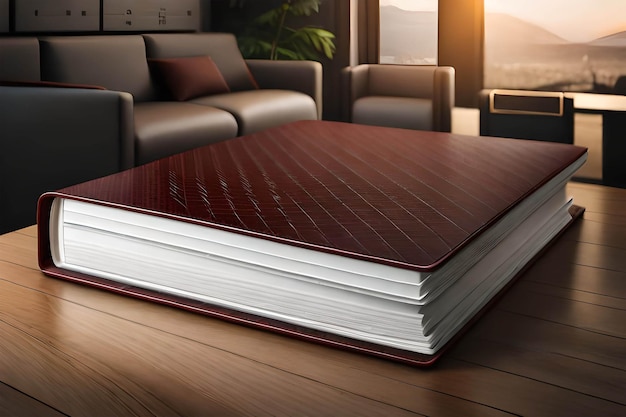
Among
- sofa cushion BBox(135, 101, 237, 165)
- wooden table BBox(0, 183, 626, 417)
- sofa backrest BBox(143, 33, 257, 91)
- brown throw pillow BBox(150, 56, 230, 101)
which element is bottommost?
wooden table BBox(0, 183, 626, 417)

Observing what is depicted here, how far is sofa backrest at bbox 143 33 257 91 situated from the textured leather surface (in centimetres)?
257

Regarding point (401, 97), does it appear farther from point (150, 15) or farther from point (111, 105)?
point (111, 105)

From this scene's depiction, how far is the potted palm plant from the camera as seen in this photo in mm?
5055

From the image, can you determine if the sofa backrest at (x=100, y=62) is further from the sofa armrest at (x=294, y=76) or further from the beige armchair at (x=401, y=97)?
the beige armchair at (x=401, y=97)

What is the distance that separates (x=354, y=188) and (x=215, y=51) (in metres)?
3.30

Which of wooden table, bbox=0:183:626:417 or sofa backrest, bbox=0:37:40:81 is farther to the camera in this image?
sofa backrest, bbox=0:37:40:81

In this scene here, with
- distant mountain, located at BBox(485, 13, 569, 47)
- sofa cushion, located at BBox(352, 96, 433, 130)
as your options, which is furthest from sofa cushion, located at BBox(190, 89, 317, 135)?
distant mountain, located at BBox(485, 13, 569, 47)

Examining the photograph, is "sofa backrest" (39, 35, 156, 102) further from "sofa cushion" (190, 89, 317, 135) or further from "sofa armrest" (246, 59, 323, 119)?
"sofa armrest" (246, 59, 323, 119)

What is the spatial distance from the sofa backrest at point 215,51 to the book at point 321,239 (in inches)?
112

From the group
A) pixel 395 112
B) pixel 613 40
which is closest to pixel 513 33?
pixel 613 40

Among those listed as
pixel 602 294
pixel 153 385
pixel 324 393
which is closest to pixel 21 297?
pixel 153 385

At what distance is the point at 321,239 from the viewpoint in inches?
34.2

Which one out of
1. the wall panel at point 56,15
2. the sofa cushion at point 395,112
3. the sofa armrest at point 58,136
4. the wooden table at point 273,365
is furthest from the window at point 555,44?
the wooden table at point 273,365

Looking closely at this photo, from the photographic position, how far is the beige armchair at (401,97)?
15.1ft
